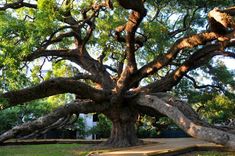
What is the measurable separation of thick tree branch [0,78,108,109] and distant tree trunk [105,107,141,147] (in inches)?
45.9

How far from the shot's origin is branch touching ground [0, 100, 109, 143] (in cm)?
1590

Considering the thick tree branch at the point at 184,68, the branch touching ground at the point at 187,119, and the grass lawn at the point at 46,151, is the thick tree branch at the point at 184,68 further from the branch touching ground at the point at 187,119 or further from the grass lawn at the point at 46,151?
the grass lawn at the point at 46,151

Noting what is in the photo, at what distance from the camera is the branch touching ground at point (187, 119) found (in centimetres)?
1162

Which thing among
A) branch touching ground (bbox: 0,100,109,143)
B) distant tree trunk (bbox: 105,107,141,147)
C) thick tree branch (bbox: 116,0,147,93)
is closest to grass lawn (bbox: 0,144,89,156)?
branch touching ground (bbox: 0,100,109,143)

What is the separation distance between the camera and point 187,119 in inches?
521

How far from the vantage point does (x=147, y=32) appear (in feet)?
53.5

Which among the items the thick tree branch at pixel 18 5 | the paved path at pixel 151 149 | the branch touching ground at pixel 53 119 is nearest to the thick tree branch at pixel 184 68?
the branch touching ground at pixel 53 119

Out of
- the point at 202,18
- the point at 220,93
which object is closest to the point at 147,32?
the point at 202,18

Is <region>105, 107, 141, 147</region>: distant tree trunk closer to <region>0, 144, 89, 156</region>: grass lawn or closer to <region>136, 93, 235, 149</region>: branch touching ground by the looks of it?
<region>136, 93, 235, 149</region>: branch touching ground

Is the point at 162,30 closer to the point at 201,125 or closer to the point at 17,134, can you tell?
the point at 201,125

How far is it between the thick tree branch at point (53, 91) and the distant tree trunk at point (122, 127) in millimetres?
1165

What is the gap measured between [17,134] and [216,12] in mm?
8906

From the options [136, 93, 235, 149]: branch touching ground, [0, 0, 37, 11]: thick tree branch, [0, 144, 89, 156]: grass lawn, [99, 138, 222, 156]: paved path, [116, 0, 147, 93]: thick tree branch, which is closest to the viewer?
[136, 93, 235, 149]: branch touching ground

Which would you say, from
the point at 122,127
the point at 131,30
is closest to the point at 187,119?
the point at 131,30
